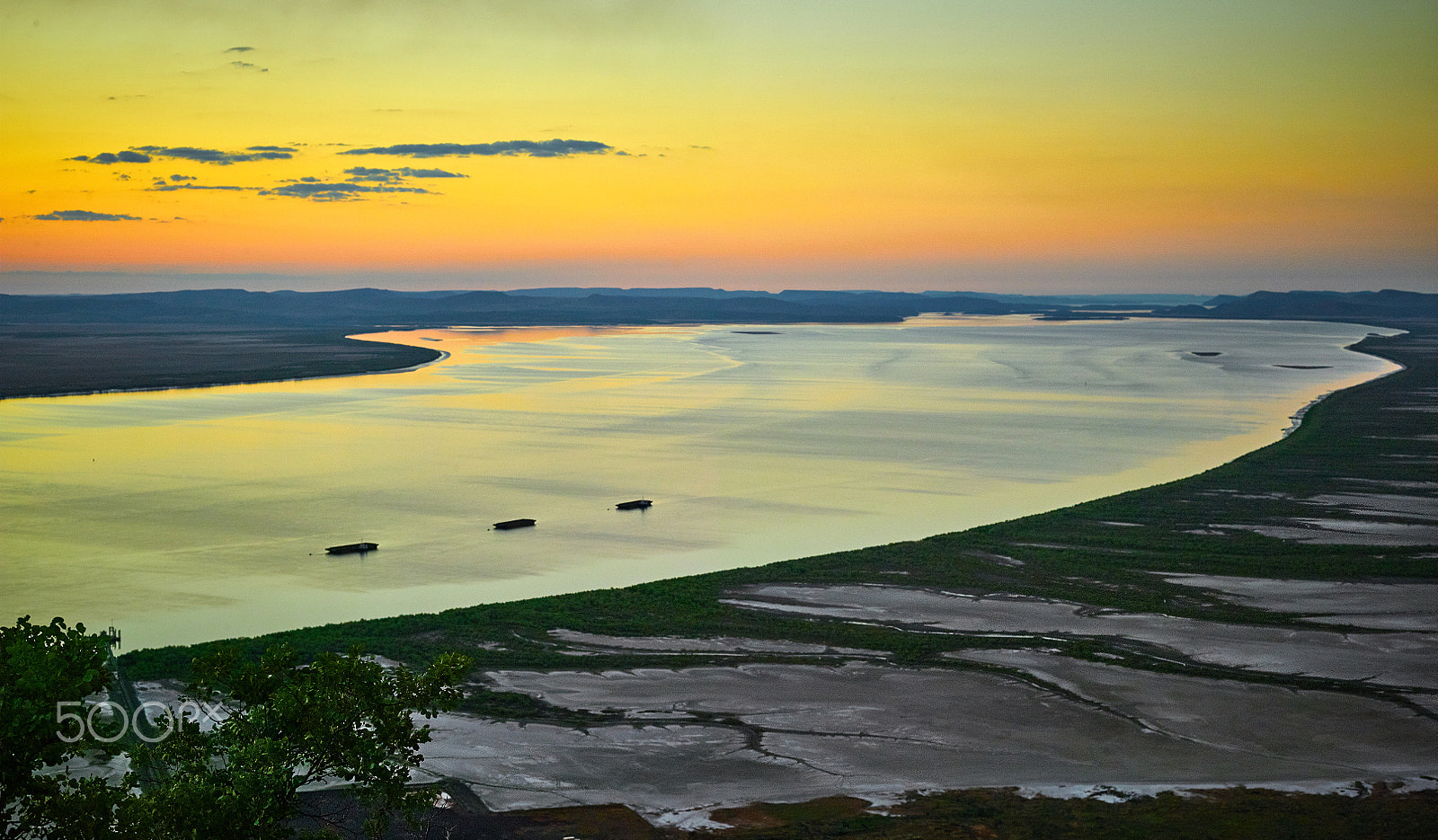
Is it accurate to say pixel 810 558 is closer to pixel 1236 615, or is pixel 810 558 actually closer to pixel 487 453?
pixel 1236 615

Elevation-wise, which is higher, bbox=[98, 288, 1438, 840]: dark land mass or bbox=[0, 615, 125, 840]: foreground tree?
bbox=[0, 615, 125, 840]: foreground tree

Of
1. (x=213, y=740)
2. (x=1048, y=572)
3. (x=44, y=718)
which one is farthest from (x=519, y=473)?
(x=44, y=718)

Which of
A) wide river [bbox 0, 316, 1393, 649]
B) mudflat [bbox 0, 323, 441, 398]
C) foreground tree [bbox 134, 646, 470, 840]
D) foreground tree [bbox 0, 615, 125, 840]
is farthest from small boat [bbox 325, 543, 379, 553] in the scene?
mudflat [bbox 0, 323, 441, 398]

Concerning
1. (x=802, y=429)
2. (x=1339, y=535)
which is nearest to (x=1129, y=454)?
(x=802, y=429)

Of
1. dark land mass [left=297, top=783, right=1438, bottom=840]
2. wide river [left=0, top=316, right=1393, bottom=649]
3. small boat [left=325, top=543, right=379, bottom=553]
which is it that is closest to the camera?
dark land mass [left=297, top=783, right=1438, bottom=840]

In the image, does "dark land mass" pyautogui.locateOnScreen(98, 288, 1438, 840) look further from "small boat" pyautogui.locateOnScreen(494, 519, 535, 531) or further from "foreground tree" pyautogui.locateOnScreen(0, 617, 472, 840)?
"small boat" pyautogui.locateOnScreen(494, 519, 535, 531)

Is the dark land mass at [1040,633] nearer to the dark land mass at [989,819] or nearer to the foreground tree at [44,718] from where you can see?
the dark land mass at [989,819]

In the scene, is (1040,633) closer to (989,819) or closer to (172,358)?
(989,819)
